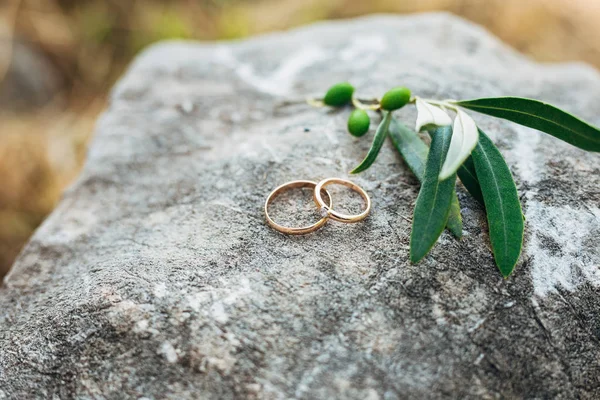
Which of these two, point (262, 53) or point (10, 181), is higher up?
point (262, 53)

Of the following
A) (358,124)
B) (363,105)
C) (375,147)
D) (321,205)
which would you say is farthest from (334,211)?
(363,105)

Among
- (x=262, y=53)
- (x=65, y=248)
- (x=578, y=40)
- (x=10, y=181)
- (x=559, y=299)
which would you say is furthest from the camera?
(x=578, y=40)

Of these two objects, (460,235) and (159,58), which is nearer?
(460,235)

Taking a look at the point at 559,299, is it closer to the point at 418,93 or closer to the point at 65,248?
the point at 418,93

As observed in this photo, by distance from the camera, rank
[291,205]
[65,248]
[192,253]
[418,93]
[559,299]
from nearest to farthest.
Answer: [559,299], [192,253], [291,205], [65,248], [418,93]

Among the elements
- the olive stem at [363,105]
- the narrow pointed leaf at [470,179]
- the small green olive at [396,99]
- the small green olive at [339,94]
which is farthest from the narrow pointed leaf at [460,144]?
the small green olive at [339,94]

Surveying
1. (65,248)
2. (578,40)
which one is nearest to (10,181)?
(65,248)
